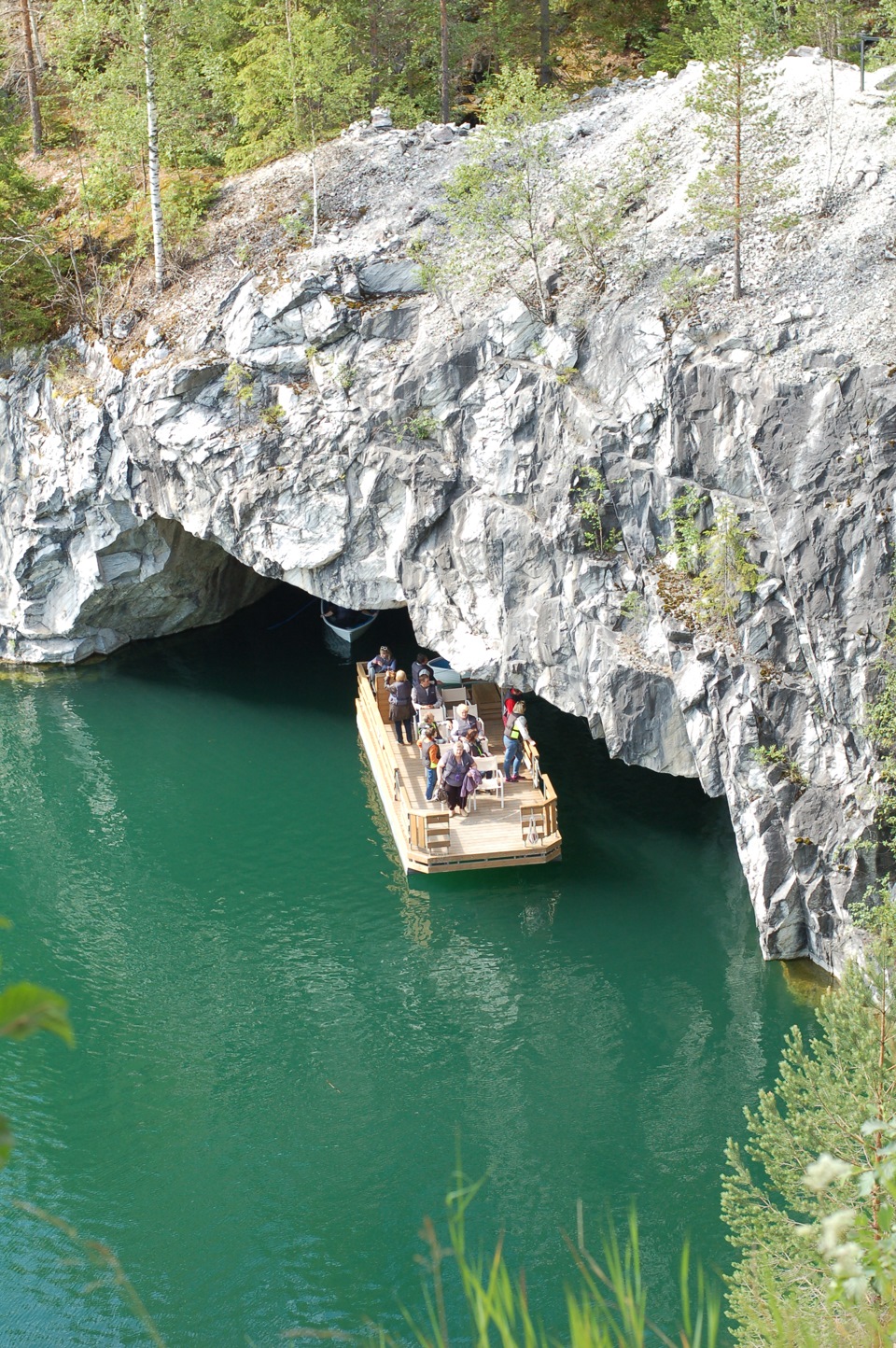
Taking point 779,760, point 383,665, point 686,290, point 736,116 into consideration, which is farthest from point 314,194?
point 779,760

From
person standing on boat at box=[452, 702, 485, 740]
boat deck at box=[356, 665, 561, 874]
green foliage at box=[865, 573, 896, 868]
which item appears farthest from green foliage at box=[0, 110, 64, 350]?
green foliage at box=[865, 573, 896, 868]

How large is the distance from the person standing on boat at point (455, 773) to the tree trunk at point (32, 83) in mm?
25146

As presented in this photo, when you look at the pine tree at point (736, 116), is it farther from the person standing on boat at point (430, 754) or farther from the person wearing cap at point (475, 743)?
the person standing on boat at point (430, 754)

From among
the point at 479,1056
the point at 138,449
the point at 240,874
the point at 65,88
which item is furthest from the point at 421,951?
the point at 65,88

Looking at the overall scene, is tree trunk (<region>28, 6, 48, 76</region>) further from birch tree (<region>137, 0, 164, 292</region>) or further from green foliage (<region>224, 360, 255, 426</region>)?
green foliage (<region>224, 360, 255, 426</region>)

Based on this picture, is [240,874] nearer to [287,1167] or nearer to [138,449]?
[287,1167]

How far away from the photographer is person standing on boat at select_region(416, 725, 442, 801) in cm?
2091

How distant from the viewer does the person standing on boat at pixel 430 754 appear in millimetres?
20906

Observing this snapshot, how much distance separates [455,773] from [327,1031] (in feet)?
18.0

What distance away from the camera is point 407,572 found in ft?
75.0

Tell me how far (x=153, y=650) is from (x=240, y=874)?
37.7ft

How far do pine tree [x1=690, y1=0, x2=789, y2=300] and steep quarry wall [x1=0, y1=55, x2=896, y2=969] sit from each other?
0.76 meters

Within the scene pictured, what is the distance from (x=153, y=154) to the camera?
26578 millimetres

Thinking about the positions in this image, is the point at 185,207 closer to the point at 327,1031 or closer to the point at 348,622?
the point at 348,622
